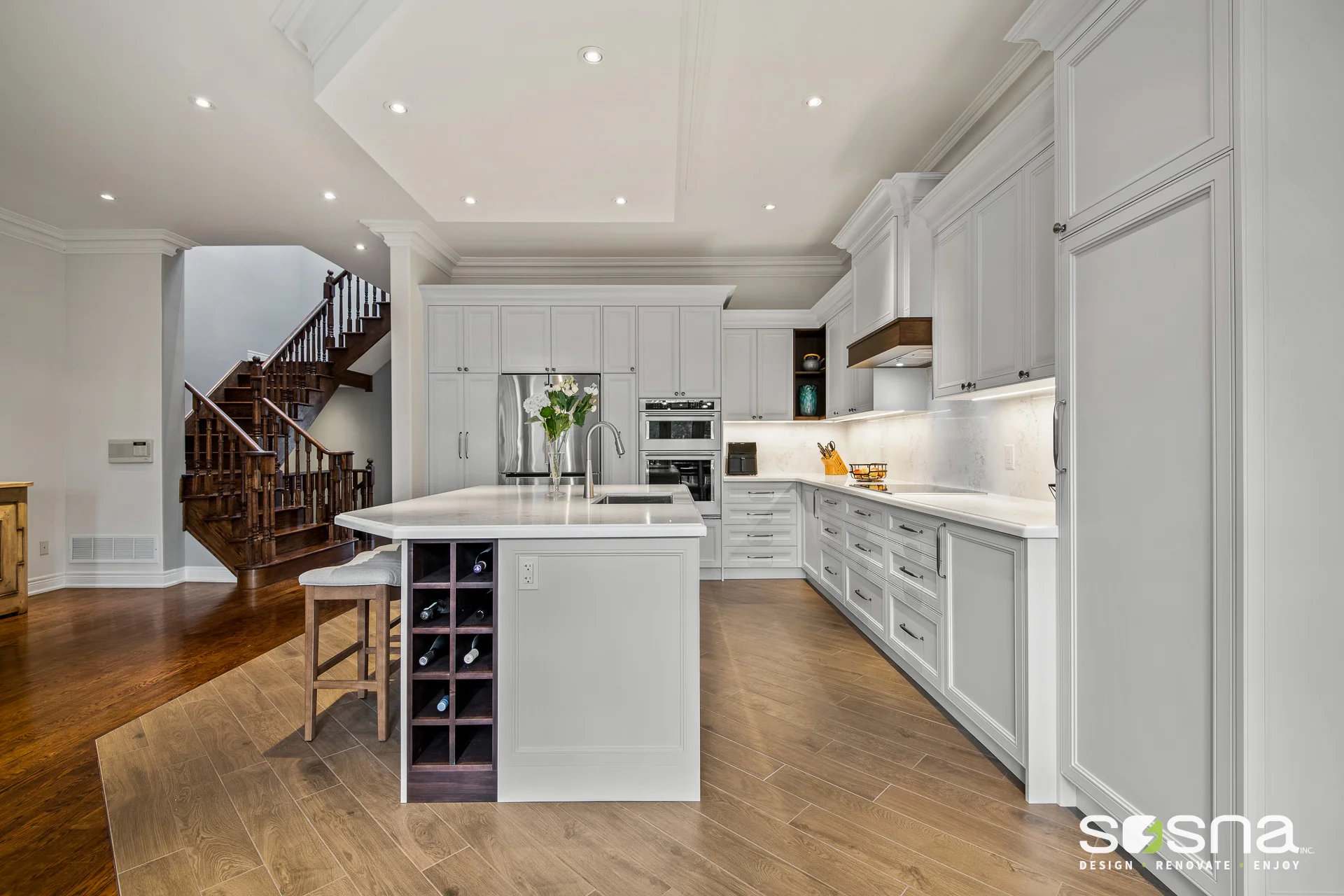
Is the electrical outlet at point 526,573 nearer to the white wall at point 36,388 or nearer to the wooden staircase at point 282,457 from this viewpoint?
the wooden staircase at point 282,457

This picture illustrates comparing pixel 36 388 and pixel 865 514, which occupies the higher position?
pixel 36 388

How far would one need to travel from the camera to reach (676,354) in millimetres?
4992

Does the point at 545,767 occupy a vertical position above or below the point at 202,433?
below

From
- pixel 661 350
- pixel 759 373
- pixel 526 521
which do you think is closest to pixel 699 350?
pixel 661 350

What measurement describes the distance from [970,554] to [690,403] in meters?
Result: 3.01

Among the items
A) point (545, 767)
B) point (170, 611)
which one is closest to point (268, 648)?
point (170, 611)

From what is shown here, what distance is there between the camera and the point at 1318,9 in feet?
4.14

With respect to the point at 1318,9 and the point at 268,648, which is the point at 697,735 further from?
the point at 268,648

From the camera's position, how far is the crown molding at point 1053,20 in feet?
5.60

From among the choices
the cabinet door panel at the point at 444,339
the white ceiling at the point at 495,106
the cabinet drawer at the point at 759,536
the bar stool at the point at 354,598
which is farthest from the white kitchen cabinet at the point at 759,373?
the bar stool at the point at 354,598

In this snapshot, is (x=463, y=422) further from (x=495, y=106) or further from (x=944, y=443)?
(x=944, y=443)

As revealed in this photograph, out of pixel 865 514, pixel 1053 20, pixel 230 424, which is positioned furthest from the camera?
pixel 230 424

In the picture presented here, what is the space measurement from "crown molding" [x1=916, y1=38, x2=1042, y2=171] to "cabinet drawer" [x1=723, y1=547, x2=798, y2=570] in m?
3.02

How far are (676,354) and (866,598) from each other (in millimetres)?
2553
